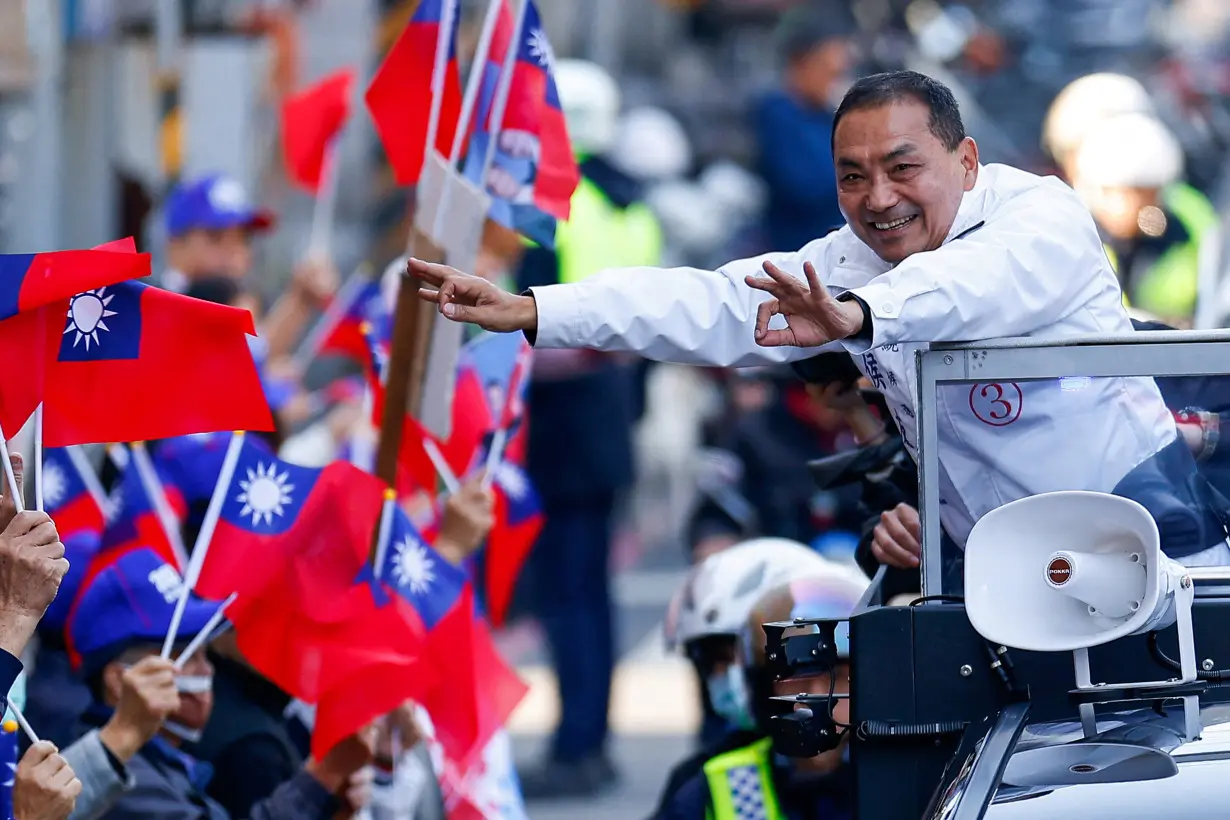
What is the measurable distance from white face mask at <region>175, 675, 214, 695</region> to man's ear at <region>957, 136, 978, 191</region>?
7.24 ft

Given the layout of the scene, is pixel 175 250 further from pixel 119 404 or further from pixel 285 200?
pixel 285 200

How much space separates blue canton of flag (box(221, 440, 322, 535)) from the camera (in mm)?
5520

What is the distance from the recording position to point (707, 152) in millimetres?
22062

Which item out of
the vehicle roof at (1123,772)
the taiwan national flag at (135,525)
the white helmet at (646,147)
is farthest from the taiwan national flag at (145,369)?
the white helmet at (646,147)

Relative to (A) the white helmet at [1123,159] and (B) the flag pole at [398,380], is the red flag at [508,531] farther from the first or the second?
(A) the white helmet at [1123,159]

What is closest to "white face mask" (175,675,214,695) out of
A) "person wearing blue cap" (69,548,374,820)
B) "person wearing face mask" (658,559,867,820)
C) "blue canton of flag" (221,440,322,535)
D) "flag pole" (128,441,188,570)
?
"person wearing blue cap" (69,548,374,820)

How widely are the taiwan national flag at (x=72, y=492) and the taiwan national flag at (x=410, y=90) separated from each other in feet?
4.44

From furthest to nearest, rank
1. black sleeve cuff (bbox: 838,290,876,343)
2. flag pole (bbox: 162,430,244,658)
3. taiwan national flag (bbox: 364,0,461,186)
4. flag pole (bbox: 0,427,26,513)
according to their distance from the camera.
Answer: taiwan national flag (bbox: 364,0,461,186) < flag pole (bbox: 162,430,244,658) < flag pole (bbox: 0,427,26,513) < black sleeve cuff (bbox: 838,290,876,343)

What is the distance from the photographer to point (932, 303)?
3.89 m

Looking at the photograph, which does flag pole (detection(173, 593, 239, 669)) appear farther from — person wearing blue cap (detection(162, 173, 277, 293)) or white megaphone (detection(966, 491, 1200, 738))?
person wearing blue cap (detection(162, 173, 277, 293))

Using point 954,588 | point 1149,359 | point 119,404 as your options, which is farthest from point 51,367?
point 1149,359

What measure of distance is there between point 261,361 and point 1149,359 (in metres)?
4.99

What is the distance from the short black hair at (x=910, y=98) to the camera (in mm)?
4230

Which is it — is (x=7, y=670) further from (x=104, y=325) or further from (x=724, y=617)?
(x=724, y=617)
